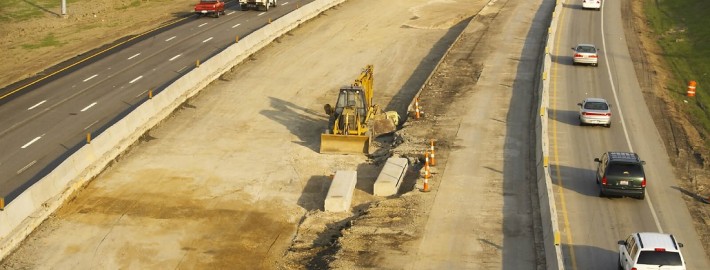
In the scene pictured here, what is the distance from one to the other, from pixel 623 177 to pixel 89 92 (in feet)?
95.4

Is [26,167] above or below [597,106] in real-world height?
below

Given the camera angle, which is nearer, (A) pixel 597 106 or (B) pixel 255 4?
(A) pixel 597 106

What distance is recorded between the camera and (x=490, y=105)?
50.2 meters

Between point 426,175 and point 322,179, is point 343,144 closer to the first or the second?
point 322,179

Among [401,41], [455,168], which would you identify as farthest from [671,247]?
[401,41]

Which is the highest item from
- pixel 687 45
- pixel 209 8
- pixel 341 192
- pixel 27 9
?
pixel 209 8

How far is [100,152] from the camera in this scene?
39938 millimetres

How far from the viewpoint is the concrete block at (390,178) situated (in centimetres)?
3719

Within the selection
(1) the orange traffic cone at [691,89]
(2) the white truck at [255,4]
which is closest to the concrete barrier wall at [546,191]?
(1) the orange traffic cone at [691,89]

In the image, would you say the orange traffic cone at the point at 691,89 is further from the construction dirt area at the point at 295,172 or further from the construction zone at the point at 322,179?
the construction zone at the point at 322,179

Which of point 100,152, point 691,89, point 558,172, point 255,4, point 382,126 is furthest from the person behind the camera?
point 255,4

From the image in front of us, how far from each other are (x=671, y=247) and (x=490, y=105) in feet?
79.2

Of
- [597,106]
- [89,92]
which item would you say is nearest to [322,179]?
[597,106]

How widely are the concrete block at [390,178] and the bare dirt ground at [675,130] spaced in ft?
35.0
